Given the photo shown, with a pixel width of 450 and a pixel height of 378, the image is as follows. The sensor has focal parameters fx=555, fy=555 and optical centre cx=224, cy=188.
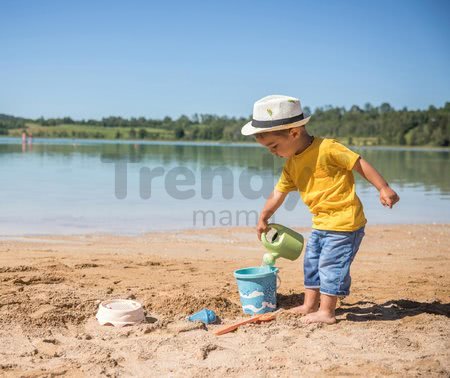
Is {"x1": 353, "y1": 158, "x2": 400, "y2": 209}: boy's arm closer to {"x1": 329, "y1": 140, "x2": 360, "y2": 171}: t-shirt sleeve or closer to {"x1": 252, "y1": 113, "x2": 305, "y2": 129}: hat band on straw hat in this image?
→ {"x1": 329, "y1": 140, "x2": 360, "y2": 171}: t-shirt sleeve

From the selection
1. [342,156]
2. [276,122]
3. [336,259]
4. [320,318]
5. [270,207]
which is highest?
[276,122]

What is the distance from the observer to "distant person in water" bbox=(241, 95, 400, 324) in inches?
156

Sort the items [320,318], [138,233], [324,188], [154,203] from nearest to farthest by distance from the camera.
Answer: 1. [320,318]
2. [324,188]
3. [138,233]
4. [154,203]

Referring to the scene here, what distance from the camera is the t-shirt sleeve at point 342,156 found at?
3.94 metres

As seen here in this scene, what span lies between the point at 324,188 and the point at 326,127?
99.7 m

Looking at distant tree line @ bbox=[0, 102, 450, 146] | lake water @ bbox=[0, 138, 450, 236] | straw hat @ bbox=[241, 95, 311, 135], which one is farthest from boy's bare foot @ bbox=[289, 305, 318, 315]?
distant tree line @ bbox=[0, 102, 450, 146]

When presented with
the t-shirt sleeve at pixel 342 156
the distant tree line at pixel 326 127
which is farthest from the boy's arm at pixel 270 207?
the distant tree line at pixel 326 127

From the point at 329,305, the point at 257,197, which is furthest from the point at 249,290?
the point at 257,197

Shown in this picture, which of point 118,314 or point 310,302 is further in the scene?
point 310,302

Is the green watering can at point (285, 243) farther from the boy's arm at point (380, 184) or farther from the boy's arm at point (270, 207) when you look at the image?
the boy's arm at point (380, 184)

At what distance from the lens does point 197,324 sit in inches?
152

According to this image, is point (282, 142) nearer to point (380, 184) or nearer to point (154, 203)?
point (380, 184)

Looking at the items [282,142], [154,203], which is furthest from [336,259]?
[154,203]

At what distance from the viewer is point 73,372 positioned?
303 centimetres
